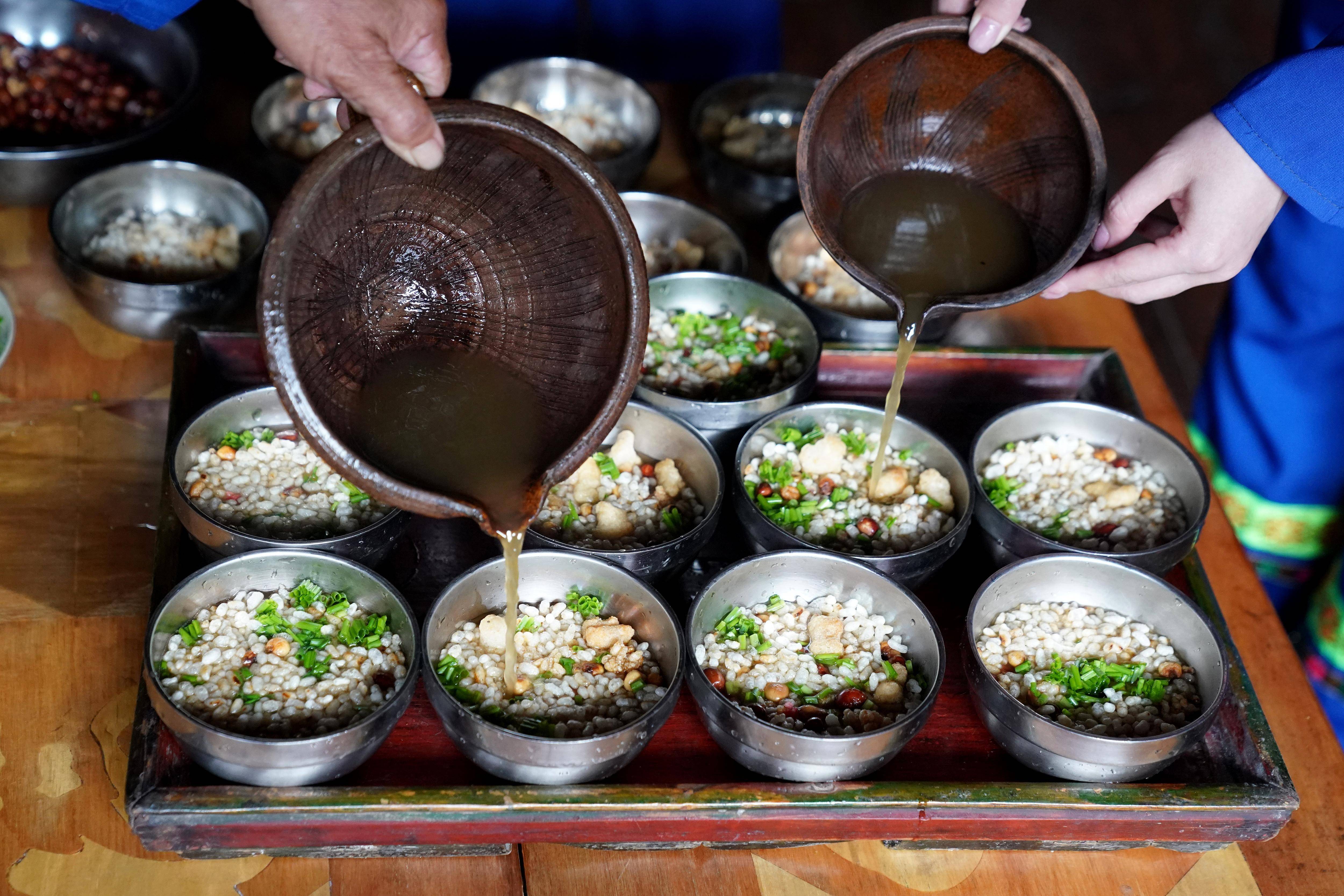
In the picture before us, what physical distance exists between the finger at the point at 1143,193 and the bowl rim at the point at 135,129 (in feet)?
5.60

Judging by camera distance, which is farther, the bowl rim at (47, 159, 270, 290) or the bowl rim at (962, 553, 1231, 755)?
the bowl rim at (47, 159, 270, 290)

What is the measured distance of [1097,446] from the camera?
238 centimetres

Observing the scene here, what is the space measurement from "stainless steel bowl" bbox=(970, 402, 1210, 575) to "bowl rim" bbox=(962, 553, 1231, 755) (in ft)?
0.06

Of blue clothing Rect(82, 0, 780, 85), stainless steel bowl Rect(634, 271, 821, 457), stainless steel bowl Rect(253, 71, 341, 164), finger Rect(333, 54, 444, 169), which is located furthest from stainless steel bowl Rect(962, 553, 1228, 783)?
blue clothing Rect(82, 0, 780, 85)

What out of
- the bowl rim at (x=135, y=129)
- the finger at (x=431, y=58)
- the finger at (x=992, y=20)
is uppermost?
the finger at (x=992, y=20)

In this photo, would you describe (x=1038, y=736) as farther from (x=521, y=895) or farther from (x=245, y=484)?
(x=245, y=484)

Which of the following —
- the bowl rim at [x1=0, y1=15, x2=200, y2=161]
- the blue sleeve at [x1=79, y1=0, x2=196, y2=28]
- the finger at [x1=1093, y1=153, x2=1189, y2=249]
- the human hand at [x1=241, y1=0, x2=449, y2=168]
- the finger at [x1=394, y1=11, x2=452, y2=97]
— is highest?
the human hand at [x1=241, y1=0, x2=449, y2=168]

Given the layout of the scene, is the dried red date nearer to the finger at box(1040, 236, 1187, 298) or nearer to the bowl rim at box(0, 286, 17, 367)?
the bowl rim at box(0, 286, 17, 367)

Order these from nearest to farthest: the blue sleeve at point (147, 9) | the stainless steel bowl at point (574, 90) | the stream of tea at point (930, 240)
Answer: the stream of tea at point (930, 240) → the blue sleeve at point (147, 9) → the stainless steel bowl at point (574, 90)

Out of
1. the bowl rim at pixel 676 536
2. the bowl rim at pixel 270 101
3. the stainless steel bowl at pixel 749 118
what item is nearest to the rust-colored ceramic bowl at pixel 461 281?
the bowl rim at pixel 676 536

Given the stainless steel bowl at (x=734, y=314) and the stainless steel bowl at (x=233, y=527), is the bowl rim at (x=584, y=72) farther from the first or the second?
the stainless steel bowl at (x=233, y=527)

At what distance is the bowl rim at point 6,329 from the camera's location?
7.55 feet

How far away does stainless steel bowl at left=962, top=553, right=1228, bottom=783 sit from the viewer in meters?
1.71

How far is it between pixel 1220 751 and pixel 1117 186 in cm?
351
